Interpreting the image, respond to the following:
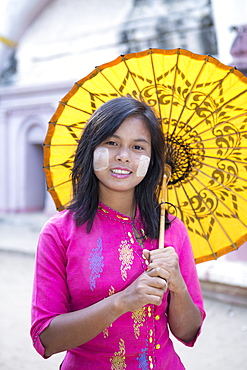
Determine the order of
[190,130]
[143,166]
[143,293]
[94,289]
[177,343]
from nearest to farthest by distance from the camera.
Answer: [143,293]
[94,289]
[143,166]
[190,130]
[177,343]

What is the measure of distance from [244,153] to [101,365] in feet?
3.25

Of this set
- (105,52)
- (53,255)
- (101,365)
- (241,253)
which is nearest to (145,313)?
(101,365)

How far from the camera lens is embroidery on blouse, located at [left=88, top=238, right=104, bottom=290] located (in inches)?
49.7

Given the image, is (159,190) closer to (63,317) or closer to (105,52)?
(63,317)

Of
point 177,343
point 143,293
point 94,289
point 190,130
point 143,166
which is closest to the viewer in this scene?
point 143,293

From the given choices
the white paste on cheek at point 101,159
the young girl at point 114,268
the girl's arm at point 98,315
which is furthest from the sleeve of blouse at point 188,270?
the white paste on cheek at point 101,159

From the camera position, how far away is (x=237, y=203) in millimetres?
1735

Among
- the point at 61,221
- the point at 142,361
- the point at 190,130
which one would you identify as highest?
the point at 190,130

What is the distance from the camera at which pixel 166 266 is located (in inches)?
48.7

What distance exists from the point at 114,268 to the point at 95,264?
0.21 ft

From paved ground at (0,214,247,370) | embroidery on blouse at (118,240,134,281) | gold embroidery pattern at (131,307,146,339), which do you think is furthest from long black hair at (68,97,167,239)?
paved ground at (0,214,247,370)

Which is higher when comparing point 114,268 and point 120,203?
point 120,203

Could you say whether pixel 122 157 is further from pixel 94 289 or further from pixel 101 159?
pixel 94 289

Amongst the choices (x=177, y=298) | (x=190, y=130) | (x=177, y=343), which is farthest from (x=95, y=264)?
(x=177, y=343)
